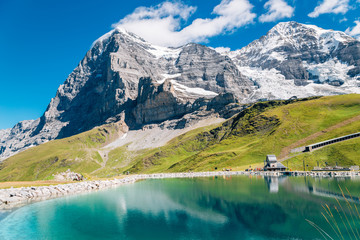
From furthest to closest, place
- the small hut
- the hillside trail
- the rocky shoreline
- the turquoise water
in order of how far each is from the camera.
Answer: the hillside trail, the small hut, the rocky shoreline, the turquoise water

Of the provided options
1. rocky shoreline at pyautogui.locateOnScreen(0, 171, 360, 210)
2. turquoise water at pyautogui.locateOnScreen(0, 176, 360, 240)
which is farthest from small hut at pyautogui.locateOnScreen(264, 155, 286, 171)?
turquoise water at pyautogui.locateOnScreen(0, 176, 360, 240)

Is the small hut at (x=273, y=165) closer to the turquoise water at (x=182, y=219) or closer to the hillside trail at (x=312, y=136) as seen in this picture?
the hillside trail at (x=312, y=136)

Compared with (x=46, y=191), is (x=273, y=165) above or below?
below

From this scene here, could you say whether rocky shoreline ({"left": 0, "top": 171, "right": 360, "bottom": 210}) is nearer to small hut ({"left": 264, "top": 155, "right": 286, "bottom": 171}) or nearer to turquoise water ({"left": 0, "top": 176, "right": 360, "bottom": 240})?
small hut ({"left": 264, "top": 155, "right": 286, "bottom": 171})

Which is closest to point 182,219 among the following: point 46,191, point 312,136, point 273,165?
point 46,191

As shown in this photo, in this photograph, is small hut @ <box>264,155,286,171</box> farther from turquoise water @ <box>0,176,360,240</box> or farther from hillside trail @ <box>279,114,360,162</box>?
turquoise water @ <box>0,176,360,240</box>

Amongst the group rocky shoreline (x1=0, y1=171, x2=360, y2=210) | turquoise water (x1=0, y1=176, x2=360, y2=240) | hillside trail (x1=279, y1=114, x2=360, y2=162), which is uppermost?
hillside trail (x1=279, y1=114, x2=360, y2=162)

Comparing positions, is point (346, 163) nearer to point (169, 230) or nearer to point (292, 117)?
point (292, 117)

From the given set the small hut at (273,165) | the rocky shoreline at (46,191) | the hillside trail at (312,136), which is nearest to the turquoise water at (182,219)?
the rocky shoreline at (46,191)

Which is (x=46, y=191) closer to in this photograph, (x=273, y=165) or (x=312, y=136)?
(x=273, y=165)

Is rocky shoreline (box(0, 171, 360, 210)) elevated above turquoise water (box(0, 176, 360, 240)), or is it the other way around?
rocky shoreline (box(0, 171, 360, 210))

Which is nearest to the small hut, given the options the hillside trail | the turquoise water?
the hillside trail

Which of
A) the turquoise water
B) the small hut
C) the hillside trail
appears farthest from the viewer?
the hillside trail

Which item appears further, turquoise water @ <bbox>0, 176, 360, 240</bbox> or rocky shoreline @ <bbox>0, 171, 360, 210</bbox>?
rocky shoreline @ <bbox>0, 171, 360, 210</bbox>
